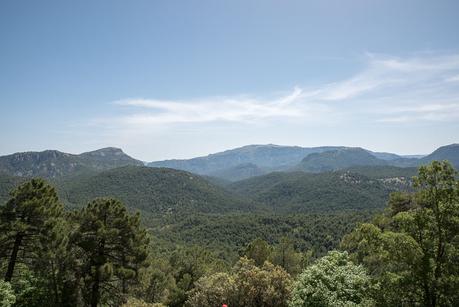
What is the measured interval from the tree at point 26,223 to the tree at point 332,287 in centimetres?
1639

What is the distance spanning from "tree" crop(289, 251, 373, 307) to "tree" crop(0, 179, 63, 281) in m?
16.4

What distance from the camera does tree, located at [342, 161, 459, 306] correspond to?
539 inches

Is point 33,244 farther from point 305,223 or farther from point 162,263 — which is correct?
point 305,223

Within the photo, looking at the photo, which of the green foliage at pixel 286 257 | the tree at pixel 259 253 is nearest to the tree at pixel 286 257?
the green foliage at pixel 286 257

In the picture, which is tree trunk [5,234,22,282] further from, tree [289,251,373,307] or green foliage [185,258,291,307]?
tree [289,251,373,307]

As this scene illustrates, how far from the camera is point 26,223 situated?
77.5 ft

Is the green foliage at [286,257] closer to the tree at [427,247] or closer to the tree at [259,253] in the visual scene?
the tree at [259,253]

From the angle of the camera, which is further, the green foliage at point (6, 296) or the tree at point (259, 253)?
the tree at point (259, 253)

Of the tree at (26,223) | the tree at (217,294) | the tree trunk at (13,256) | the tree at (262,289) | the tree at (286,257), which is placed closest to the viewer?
the tree at (262,289)

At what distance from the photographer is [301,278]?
19453 mm

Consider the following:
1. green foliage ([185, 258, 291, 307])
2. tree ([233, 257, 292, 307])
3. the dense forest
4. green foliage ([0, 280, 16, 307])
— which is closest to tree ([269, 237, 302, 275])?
the dense forest

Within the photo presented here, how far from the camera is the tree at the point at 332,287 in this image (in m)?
17.5

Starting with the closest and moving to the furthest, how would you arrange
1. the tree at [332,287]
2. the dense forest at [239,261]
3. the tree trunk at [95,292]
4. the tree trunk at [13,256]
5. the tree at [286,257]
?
the dense forest at [239,261] → the tree at [332,287] → the tree trunk at [95,292] → the tree trunk at [13,256] → the tree at [286,257]

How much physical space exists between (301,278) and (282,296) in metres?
3.57
